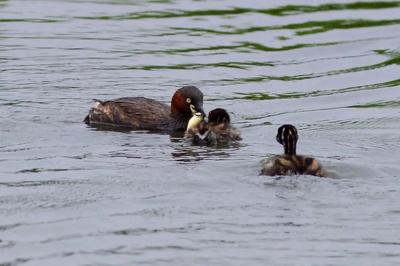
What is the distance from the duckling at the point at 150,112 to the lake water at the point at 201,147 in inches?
13.1

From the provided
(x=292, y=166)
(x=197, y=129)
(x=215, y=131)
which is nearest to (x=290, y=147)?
(x=292, y=166)

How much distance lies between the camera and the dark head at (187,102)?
56.8ft

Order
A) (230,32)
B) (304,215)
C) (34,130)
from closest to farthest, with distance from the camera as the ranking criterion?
(304,215) < (34,130) < (230,32)

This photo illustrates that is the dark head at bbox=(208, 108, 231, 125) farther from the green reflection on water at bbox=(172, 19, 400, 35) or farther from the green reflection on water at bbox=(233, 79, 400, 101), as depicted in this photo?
the green reflection on water at bbox=(172, 19, 400, 35)

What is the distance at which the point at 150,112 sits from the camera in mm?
17375

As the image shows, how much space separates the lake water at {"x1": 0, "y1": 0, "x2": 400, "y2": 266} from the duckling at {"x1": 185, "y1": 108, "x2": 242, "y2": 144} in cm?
28

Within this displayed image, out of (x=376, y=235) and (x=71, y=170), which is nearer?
(x=376, y=235)

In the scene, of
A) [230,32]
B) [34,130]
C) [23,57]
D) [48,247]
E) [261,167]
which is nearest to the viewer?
[48,247]

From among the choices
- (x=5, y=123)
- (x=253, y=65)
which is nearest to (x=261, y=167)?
(x=5, y=123)

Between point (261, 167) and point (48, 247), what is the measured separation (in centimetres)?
331

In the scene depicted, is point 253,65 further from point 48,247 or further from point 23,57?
point 48,247

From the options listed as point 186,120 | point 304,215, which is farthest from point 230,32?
point 304,215

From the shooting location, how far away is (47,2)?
25.6m

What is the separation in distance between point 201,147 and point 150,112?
1.52m
